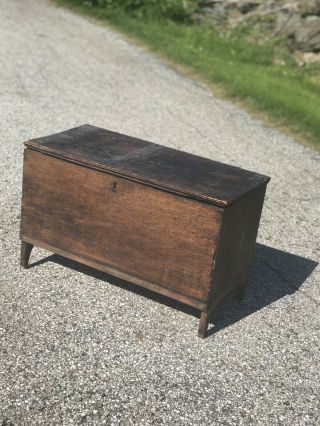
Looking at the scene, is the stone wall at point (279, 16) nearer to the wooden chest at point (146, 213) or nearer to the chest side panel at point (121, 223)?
the wooden chest at point (146, 213)

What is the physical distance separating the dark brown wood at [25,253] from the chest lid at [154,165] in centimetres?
66

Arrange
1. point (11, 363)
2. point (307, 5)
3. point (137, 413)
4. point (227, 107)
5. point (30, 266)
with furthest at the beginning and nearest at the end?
point (307, 5), point (227, 107), point (30, 266), point (11, 363), point (137, 413)

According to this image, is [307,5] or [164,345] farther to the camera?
[307,5]

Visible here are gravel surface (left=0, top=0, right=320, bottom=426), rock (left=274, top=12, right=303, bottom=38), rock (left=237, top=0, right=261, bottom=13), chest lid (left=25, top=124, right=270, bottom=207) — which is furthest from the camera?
rock (left=237, top=0, right=261, bottom=13)

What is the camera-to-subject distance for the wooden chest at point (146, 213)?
4.12 meters

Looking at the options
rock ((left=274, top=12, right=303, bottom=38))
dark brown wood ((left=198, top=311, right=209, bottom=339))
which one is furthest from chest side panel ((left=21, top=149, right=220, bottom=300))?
rock ((left=274, top=12, right=303, bottom=38))

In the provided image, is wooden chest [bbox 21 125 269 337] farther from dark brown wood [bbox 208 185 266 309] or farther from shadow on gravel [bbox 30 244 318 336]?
shadow on gravel [bbox 30 244 318 336]

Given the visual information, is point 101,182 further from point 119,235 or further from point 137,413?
point 137,413

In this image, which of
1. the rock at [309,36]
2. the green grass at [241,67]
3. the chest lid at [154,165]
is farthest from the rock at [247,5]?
the chest lid at [154,165]

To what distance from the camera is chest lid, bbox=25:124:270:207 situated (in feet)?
13.5

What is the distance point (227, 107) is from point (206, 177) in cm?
526

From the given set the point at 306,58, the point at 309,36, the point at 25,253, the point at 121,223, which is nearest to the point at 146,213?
the point at 121,223

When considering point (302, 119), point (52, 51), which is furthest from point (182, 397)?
point (52, 51)

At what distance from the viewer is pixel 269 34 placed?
13.1m
